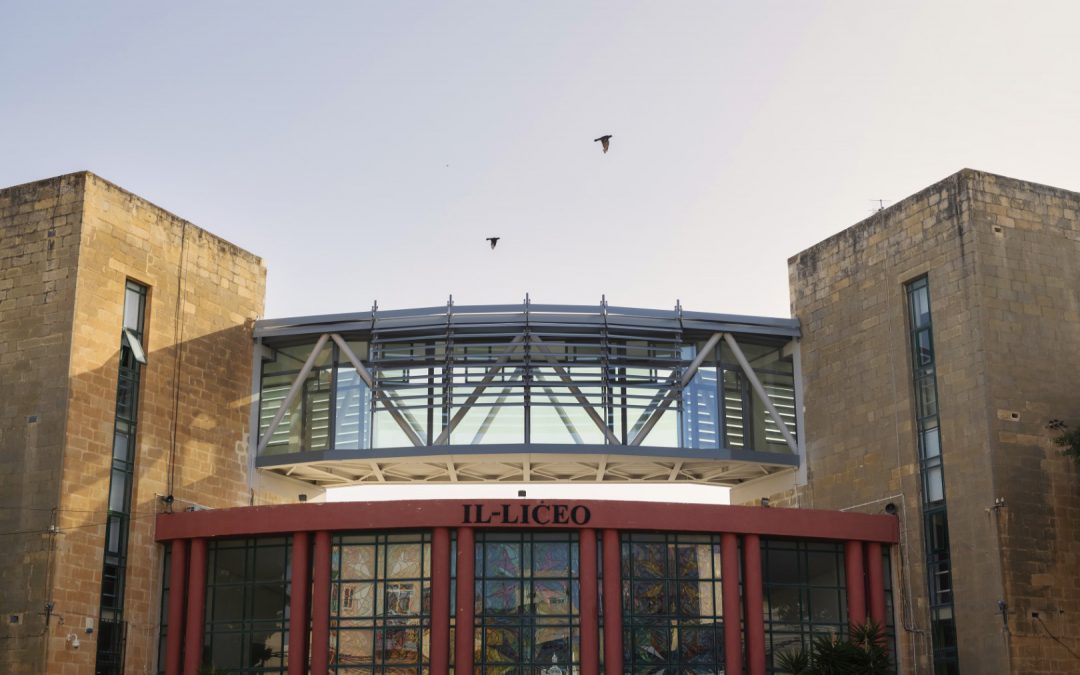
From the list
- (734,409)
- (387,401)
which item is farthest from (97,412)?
(734,409)

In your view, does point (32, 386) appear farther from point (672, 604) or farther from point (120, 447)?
point (672, 604)

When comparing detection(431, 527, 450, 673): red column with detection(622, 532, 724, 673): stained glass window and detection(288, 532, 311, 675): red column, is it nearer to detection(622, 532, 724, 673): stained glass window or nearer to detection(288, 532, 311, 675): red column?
detection(288, 532, 311, 675): red column

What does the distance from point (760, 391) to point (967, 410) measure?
882cm

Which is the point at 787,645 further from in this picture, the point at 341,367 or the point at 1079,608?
the point at 341,367

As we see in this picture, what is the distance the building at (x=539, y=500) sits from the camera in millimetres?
38656

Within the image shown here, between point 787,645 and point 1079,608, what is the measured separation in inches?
319

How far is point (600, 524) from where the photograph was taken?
39812 millimetres

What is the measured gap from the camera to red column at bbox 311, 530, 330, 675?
1531 inches

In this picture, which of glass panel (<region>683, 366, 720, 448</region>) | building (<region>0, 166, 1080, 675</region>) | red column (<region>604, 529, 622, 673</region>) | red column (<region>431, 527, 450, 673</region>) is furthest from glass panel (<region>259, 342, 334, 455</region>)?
glass panel (<region>683, 366, 720, 448</region>)

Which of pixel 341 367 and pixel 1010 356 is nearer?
pixel 1010 356

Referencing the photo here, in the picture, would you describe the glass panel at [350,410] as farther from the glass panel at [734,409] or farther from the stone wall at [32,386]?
the glass panel at [734,409]

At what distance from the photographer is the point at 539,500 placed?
39.7 meters

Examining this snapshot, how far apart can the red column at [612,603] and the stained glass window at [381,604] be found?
197 inches

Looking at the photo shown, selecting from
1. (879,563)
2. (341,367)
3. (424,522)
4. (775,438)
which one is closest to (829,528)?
(879,563)
